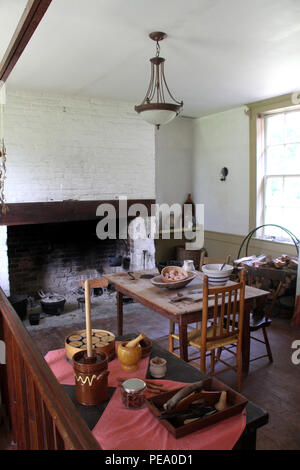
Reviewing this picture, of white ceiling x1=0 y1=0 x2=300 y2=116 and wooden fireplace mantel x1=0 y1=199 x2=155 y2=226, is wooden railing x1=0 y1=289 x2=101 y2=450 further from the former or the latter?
wooden fireplace mantel x1=0 y1=199 x2=155 y2=226

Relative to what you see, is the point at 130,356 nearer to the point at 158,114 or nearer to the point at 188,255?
the point at 158,114

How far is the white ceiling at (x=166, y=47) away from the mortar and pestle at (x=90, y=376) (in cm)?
214

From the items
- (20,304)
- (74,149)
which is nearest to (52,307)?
(20,304)

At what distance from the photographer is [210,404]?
56.6 inches

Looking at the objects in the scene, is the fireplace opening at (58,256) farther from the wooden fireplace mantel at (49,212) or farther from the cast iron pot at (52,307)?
the cast iron pot at (52,307)

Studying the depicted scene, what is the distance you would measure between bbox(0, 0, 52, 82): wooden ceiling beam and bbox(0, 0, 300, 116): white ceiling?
0.43 m

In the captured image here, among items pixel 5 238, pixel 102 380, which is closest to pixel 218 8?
pixel 102 380

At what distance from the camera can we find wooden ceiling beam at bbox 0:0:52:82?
5.50 ft

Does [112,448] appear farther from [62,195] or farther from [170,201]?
[170,201]

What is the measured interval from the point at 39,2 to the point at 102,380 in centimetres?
164

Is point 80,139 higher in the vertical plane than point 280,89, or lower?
lower

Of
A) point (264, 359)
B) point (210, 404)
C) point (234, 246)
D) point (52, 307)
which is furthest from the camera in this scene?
point (234, 246)

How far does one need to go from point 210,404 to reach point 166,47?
2.92 metres

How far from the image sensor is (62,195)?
16.3 ft
